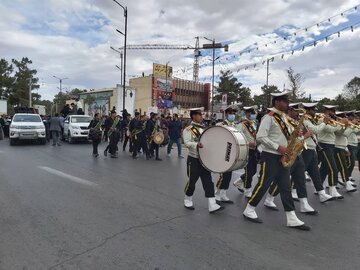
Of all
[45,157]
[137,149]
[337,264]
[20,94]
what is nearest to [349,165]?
[337,264]

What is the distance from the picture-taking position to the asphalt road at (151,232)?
4.04 metres

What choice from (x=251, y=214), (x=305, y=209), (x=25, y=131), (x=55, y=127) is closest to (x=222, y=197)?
(x=251, y=214)

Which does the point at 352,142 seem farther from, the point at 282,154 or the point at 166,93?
the point at 166,93

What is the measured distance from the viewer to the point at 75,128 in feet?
65.8

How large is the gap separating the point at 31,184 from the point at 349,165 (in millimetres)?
7324

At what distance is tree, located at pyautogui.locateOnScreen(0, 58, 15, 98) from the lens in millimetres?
75900

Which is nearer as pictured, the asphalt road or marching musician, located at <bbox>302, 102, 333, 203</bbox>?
the asphalt road

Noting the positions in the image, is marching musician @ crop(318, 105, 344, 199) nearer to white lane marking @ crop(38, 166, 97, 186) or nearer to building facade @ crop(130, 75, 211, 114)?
white lane marking @ crop(38, 166, 97, 186)

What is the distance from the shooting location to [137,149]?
14656 millimetres

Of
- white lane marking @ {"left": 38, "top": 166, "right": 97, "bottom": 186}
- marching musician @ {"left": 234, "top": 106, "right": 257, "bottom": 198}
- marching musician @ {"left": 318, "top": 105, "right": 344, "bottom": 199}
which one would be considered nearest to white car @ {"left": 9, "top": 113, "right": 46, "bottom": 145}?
white lane marking @ {"left": 38, "top": 166, "right": 97, "bottom": 186}

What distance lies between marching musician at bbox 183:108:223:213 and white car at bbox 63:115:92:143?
1484cm

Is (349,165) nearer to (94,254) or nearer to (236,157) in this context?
(236,157)

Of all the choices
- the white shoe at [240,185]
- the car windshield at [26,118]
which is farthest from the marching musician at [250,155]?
the car windshield at [26,118]

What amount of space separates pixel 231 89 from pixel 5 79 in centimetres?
4751
